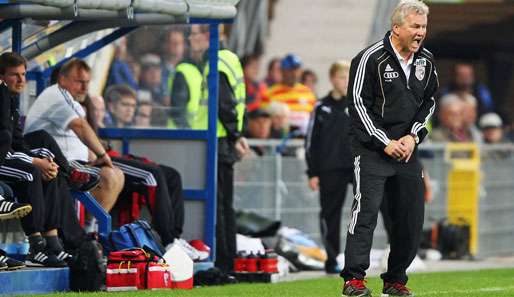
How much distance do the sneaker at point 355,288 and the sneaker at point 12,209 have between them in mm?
2538

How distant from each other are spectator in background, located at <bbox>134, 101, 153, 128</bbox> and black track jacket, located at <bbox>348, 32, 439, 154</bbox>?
15.3 ft

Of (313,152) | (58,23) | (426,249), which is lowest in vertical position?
(426,249)

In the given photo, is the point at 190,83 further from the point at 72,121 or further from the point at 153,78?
the point at 72,121

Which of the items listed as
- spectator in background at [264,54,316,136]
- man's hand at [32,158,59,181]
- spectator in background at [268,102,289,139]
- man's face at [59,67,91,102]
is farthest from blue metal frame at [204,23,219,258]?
spectator in background at [264,54,316,136]

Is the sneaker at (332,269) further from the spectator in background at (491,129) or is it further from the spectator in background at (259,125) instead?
the spectator in background at (491,129)

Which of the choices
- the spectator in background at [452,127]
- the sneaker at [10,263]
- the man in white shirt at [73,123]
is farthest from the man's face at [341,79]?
the spectator in background at [452,127]

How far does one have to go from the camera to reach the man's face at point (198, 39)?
49.0ft

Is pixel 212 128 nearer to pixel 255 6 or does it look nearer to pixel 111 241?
pixel 111 241

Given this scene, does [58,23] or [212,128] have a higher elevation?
[58,23]

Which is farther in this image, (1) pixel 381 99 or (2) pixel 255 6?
(2) pixel 255 6

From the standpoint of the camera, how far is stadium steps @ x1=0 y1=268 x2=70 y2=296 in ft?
39.4

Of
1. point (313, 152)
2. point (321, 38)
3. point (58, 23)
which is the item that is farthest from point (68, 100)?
point (321, 38)

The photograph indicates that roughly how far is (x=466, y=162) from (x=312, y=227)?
3239mm

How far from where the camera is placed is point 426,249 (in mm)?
20219
